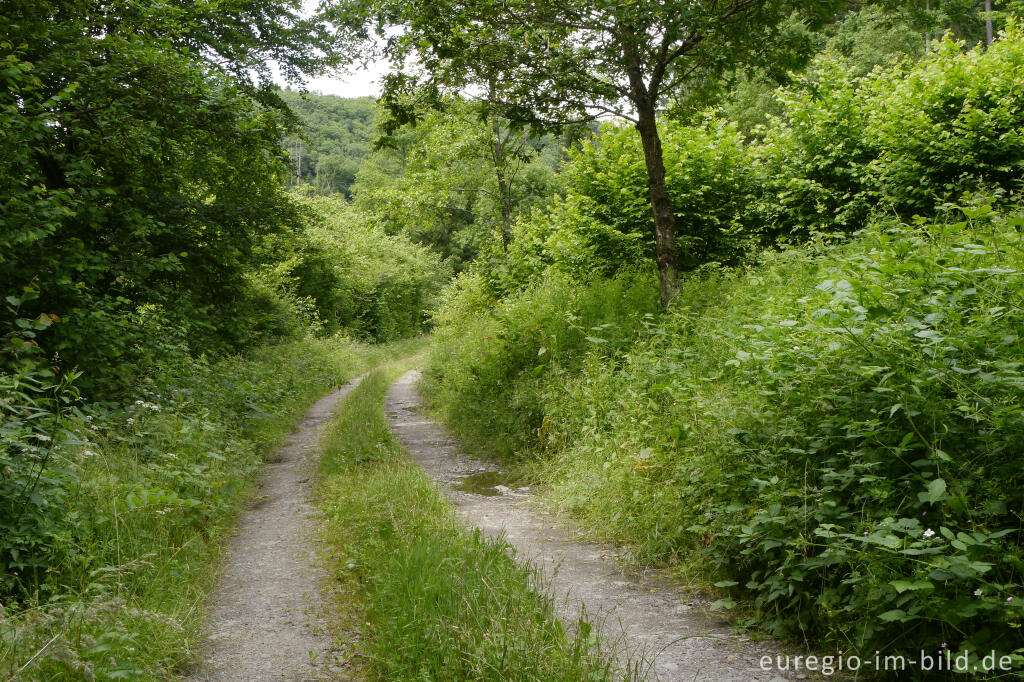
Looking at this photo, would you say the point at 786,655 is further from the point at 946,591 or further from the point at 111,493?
the point at 111,493

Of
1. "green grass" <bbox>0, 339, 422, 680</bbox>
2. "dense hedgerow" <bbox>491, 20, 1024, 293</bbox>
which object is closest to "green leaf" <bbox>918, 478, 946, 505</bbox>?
"green grass" <bbox>0, 339, 422, 680</bbox>

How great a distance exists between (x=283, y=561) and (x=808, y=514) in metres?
4.81

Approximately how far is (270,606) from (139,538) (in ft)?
4.18

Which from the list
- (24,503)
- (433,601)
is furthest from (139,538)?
(433,601)

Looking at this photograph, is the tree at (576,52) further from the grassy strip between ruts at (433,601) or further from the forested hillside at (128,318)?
the grassy strip between ruts at (433,601)

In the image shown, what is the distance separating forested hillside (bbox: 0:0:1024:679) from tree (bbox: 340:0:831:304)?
53 millimetres

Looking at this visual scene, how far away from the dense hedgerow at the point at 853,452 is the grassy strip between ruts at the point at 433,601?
140cm

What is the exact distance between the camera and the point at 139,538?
5.05 m

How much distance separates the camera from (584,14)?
7.63 meters

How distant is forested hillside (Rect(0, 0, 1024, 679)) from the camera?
3383mm

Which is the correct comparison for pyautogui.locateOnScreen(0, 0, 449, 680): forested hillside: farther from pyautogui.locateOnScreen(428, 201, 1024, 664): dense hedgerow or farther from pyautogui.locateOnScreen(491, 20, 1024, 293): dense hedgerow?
pyautogui.locateOnScreen(491, 20, 1024, 293): dense hedgerow

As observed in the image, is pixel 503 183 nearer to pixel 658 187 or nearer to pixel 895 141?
pixel 658 187

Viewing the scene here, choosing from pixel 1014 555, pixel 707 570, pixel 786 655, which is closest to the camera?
pixel 1014 555

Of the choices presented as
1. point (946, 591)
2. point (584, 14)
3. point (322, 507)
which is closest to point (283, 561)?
point (322, 507)
